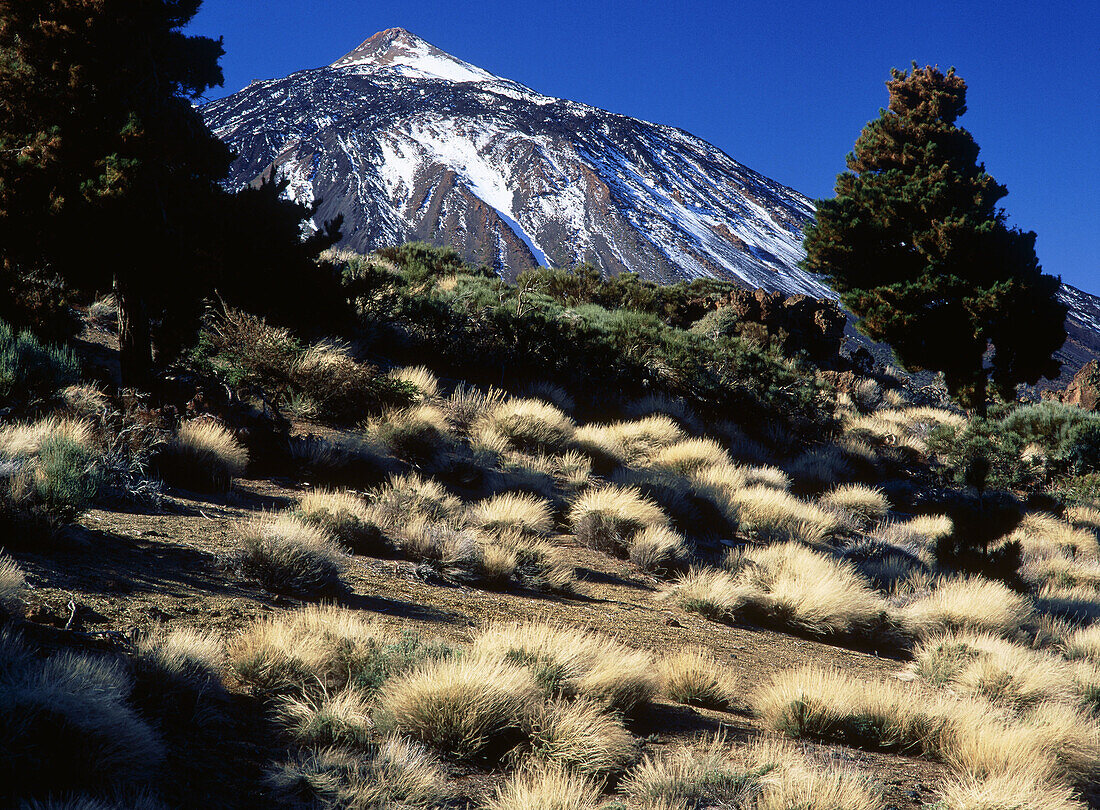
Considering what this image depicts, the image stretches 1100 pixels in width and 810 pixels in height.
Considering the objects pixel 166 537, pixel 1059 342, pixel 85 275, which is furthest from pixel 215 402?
pixel 1059 342

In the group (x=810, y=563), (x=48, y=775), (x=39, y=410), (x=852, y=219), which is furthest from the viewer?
(x=852, y=219)

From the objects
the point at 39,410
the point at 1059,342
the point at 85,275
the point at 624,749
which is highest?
the point at 1059,342

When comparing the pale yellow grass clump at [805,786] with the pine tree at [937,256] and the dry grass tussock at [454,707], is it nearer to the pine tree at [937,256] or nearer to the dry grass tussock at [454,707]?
the dry grass tussock at [454,707]

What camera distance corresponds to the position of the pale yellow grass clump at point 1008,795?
2840mm

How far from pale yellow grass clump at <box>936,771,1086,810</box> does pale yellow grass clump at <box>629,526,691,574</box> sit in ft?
13.1

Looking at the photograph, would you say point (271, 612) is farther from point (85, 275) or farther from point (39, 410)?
point (85, 275)

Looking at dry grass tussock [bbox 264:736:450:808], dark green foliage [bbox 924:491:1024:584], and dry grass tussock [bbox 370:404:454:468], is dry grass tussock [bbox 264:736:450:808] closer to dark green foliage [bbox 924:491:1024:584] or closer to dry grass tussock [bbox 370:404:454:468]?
dry grass tussock [bbox 370:404:454:468]

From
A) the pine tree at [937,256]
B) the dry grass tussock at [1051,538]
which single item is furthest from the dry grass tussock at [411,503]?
the pine tree at [937,256]

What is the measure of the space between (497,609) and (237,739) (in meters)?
2.49

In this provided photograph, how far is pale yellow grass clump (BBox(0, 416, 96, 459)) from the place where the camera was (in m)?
4.96

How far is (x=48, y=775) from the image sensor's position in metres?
2.16

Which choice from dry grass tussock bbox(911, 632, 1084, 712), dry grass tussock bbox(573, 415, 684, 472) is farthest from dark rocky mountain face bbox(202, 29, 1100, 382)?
dry grass tussock bbox(911, 632, 1084, 712)

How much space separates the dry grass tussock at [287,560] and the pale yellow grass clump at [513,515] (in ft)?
6.92

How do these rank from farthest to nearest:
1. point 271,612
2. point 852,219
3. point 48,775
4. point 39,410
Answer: point 852,219 → point 39,410 → point 271,612 → point 48,775
